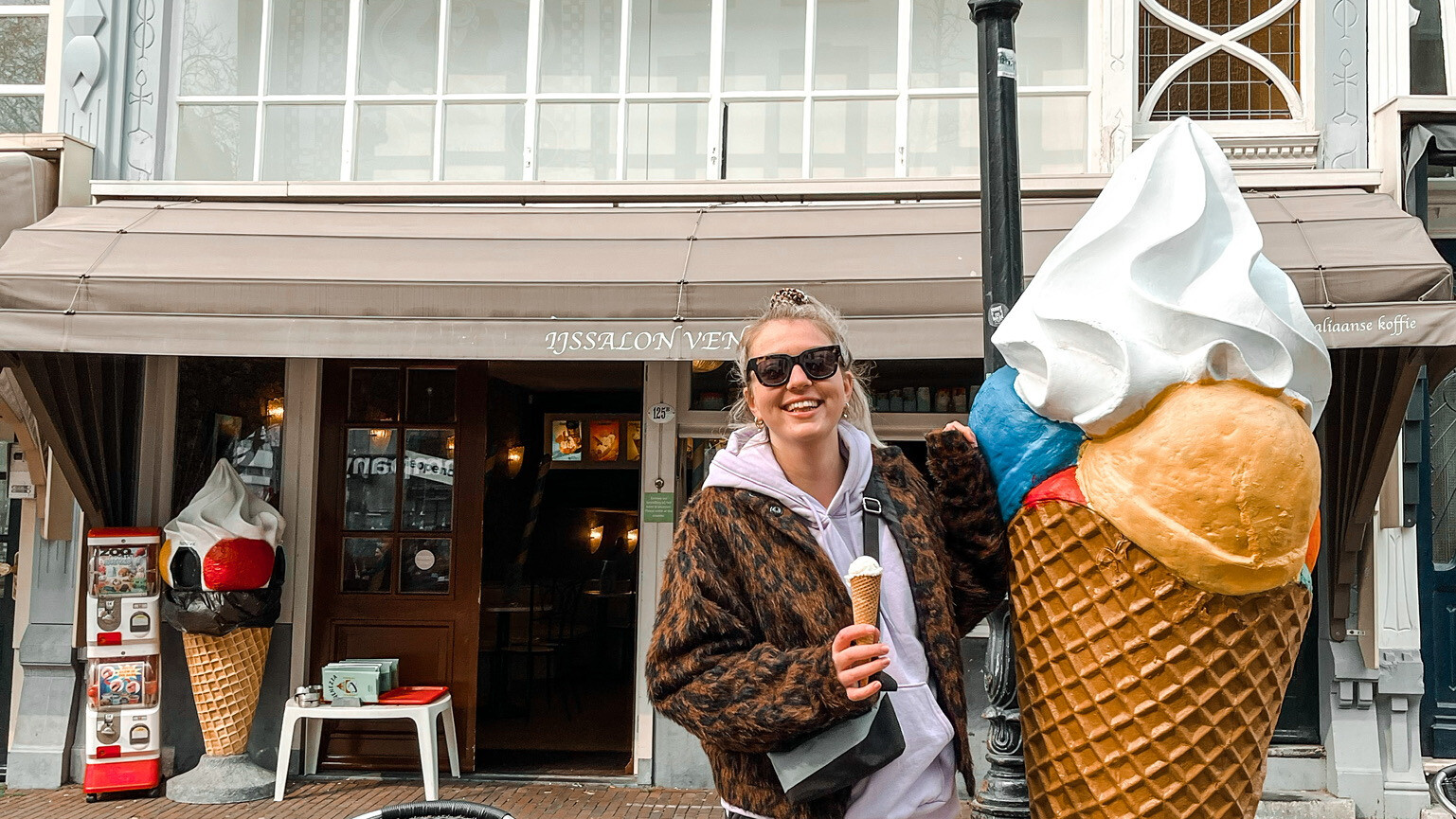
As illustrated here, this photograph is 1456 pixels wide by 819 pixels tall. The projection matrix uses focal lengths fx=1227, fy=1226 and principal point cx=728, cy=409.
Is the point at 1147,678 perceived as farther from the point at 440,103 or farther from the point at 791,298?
the point at 440,103

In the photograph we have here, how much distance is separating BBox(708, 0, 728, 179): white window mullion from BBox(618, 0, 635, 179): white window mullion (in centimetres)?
53

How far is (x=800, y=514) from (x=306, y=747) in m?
6.35

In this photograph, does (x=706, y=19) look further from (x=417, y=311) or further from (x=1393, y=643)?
(x=1393, y=643)

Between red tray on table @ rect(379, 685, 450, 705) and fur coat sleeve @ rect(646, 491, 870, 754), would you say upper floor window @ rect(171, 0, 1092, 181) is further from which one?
fur coat sleeve @ rect(646, 491, 870, 754)

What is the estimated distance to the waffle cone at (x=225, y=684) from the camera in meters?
7.02

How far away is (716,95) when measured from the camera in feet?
24.8

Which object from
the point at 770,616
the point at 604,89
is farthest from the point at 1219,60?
the point at 770,616

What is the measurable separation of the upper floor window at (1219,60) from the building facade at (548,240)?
0.06ft

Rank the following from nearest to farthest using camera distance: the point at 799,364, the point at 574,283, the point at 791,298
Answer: the point at 799,364 < the point at 791,298 < the point at 574,283

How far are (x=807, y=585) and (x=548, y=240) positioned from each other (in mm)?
4812

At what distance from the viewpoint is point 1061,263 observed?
2.31 m

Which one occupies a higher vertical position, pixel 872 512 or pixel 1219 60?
pixel 1219 60

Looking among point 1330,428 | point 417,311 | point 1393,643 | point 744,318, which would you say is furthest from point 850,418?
point 1393,643

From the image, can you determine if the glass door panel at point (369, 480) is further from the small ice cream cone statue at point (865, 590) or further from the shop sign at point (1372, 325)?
the small ice cream cone statue at point (865, 590)
